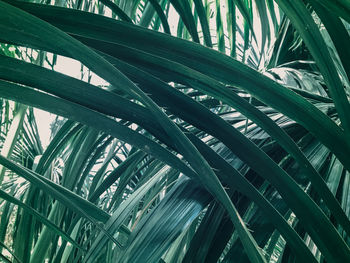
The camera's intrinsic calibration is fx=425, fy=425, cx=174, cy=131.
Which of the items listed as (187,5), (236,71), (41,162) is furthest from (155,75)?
(41,162)

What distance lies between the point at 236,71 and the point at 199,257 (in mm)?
169

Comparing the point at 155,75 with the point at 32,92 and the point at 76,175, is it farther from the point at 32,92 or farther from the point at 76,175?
the point at 76,175

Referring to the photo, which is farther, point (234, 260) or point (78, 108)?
point (234, 260)

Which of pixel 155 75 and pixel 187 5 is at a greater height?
pixel 187 5

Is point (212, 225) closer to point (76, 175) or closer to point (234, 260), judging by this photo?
point (234, 260)

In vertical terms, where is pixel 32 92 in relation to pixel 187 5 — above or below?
below

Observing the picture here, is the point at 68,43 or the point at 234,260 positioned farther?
the point at 234,260

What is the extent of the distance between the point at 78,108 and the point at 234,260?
19cm

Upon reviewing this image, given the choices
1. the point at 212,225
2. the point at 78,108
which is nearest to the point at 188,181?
the point at 212,225

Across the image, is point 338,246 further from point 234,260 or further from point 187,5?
point 187,5

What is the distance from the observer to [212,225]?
343mm

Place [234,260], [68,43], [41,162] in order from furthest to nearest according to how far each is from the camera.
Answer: [41,162] → [234,260] → [68,43]

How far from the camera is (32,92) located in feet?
0.67

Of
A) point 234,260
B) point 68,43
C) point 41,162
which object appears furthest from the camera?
point 41,162
